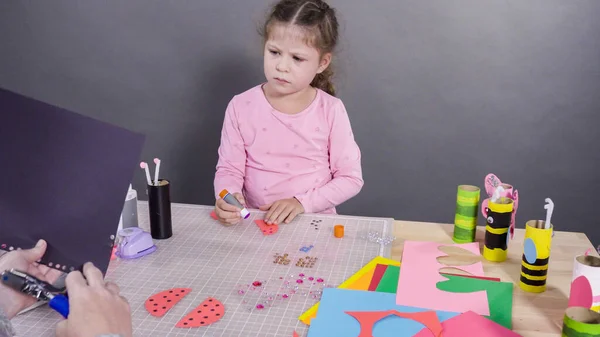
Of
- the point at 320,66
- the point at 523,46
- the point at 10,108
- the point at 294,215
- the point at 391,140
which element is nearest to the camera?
the point at 10,108

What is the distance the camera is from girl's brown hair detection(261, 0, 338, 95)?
4.86ft

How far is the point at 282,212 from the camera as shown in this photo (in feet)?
4.15

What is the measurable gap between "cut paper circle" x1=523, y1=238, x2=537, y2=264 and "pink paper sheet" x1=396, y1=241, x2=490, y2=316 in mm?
96

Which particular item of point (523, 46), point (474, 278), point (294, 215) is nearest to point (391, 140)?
point (523, 46)

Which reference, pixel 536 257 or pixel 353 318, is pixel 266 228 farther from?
pixel 536 257

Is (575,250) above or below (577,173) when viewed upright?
above

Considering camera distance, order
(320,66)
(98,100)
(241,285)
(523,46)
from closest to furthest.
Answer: (241,285), (320,66), (523,46), (98,100)

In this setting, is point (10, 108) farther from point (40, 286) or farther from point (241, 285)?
point (241, 285)

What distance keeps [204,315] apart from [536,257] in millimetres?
584

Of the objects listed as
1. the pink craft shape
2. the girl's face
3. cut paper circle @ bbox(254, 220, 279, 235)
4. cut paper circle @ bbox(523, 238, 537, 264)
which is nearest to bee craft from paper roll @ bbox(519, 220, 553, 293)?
cut paper circle @ bbox(523, 238, 537, 264)

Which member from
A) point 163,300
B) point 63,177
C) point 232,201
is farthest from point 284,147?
point 63,177

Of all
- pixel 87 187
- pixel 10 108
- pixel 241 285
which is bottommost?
pixel 241 285

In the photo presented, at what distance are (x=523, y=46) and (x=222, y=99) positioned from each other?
Result: 3.78 feet

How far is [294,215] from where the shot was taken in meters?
1.27
